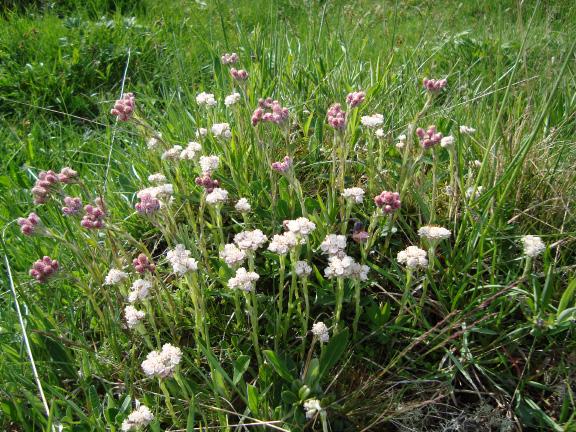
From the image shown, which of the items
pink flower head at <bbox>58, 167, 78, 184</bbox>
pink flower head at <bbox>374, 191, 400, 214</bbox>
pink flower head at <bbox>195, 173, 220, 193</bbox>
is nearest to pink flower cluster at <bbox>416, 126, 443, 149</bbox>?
pink flower head at <bbox>374, 191, 400, 214</bbox>

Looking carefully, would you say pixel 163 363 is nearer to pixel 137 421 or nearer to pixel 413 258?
pixel 137 421

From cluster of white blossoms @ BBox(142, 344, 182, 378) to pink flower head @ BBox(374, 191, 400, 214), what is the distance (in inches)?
22.8

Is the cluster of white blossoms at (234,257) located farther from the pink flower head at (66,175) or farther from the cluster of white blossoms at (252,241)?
the pink flower head at (66,175)

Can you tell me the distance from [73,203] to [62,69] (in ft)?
7.10

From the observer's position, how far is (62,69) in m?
3.18

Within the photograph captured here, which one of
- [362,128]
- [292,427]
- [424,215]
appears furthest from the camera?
[362,128]

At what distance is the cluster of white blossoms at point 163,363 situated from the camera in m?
1.16

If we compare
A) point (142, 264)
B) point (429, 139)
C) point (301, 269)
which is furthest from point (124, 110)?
point (429, 139)

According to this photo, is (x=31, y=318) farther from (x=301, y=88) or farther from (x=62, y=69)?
(x=62, y=69)

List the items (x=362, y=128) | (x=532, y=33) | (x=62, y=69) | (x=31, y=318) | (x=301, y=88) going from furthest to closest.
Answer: (x=62, y=69) → (x=532, y=33) → (x=301, y=88) → (x=362, y=128) → (x=31, y=318)

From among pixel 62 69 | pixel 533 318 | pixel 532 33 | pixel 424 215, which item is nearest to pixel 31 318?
pixel 424 215

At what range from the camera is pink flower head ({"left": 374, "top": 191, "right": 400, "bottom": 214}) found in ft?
4.35

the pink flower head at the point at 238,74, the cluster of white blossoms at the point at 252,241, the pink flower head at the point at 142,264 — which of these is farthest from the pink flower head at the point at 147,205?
the pink flower head at the point at 238,74

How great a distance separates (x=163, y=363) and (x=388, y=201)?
628 millimetres
